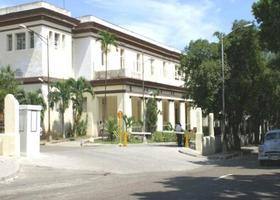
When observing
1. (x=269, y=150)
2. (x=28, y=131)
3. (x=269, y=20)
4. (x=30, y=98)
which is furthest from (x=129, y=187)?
(x=30, y=98)

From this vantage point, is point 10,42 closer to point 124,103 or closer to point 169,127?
point 124,103

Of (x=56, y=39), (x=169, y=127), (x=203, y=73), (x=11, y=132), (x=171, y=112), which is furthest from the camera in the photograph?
(x=171, y=112)

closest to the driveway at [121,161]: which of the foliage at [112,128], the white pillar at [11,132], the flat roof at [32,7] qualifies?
the white pillar at [11,132]

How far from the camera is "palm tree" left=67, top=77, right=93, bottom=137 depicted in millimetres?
50594

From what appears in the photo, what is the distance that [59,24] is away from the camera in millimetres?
53438

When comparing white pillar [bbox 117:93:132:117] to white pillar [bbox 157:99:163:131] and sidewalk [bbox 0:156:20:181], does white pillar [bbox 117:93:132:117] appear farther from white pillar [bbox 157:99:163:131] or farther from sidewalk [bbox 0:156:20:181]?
sidewalk [bbox 0:156:20:181]

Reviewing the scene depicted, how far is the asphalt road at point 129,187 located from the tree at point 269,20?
33.0 ft

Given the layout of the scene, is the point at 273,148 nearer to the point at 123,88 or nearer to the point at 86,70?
the point at 123,88

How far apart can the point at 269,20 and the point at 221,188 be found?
1583 centimetres

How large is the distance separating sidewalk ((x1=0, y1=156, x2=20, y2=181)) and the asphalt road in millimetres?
266

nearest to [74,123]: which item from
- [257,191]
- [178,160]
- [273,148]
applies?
[178,160]

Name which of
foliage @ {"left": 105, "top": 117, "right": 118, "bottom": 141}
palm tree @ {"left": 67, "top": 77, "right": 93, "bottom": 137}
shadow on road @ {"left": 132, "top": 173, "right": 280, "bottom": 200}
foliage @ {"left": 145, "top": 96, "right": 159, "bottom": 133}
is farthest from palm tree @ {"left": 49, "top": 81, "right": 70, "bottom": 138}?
shadow on road @ {"left": 132, "top": 173, "right": 280, "bottom": 200}

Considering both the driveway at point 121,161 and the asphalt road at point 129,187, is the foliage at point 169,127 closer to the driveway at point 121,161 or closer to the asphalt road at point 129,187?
the driveway at point 121,161

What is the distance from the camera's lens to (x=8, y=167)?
21.5 m
